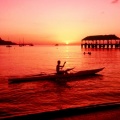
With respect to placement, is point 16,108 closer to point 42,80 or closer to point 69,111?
point 69,111

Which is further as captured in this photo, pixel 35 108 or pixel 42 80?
pixel 42 80

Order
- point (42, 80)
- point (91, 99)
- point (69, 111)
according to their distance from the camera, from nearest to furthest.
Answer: point (69, 111) → point (91, 99) → point (42, 80)

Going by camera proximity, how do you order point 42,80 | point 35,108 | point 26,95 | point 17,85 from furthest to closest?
point 42,80 < point 17,85 < point 26,95 < point 35,108

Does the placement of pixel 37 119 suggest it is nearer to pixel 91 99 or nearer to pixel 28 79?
pixel 91 99

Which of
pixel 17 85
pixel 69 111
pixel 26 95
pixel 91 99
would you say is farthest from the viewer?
pixel 17 85

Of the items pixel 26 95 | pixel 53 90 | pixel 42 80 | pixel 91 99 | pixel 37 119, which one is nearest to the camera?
pixel 37 119

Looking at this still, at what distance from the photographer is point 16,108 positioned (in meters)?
11.9

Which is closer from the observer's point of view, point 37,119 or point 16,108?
point 37,119

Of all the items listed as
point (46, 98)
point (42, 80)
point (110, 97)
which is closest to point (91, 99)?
point (110, 97)

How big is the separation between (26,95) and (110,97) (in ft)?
18.8

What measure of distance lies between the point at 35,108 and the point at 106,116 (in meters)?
6.41

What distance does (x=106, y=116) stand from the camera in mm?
6090

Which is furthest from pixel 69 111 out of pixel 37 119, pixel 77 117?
pixel 37 119

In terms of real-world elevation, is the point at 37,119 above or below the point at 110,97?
above
